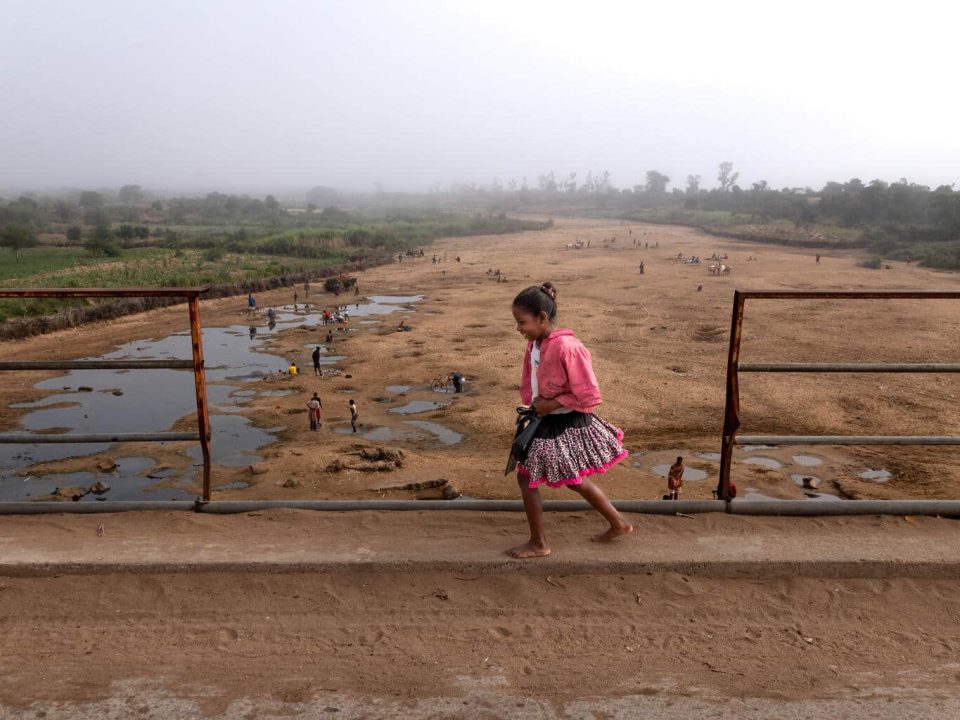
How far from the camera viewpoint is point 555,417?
3068 millimetres

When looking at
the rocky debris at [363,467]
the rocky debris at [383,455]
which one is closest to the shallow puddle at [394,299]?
the rocky debris at [383,455]

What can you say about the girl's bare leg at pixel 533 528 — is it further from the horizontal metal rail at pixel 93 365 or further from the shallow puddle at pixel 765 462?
the shallow puddle at pixel 765 462

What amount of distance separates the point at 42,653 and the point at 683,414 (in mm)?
12927

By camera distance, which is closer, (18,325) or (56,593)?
(56,593)

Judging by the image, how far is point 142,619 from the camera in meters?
2.74

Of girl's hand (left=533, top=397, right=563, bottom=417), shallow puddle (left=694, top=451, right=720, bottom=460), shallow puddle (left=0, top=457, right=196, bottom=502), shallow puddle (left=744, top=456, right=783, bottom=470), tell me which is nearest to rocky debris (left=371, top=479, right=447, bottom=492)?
shallow puddle (left=0, top=457, right=196, bottom=502)

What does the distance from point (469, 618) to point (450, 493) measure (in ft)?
22.5

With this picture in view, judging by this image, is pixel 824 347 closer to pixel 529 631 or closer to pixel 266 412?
pixel 266 412

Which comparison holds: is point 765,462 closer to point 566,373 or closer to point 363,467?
point 363,467

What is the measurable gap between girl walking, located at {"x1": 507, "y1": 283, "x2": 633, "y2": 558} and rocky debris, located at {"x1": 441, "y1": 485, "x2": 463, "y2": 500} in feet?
21.2

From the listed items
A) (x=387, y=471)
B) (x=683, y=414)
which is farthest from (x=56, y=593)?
(x=683, y=414)

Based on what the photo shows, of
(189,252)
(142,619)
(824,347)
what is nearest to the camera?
(142,619)

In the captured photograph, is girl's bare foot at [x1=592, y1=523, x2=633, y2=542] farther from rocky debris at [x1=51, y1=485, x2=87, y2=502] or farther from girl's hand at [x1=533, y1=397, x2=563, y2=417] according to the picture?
rocky debris at [x1=51, y1=485, x2=87, y2=502]

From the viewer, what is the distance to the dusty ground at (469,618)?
7.52 ft
